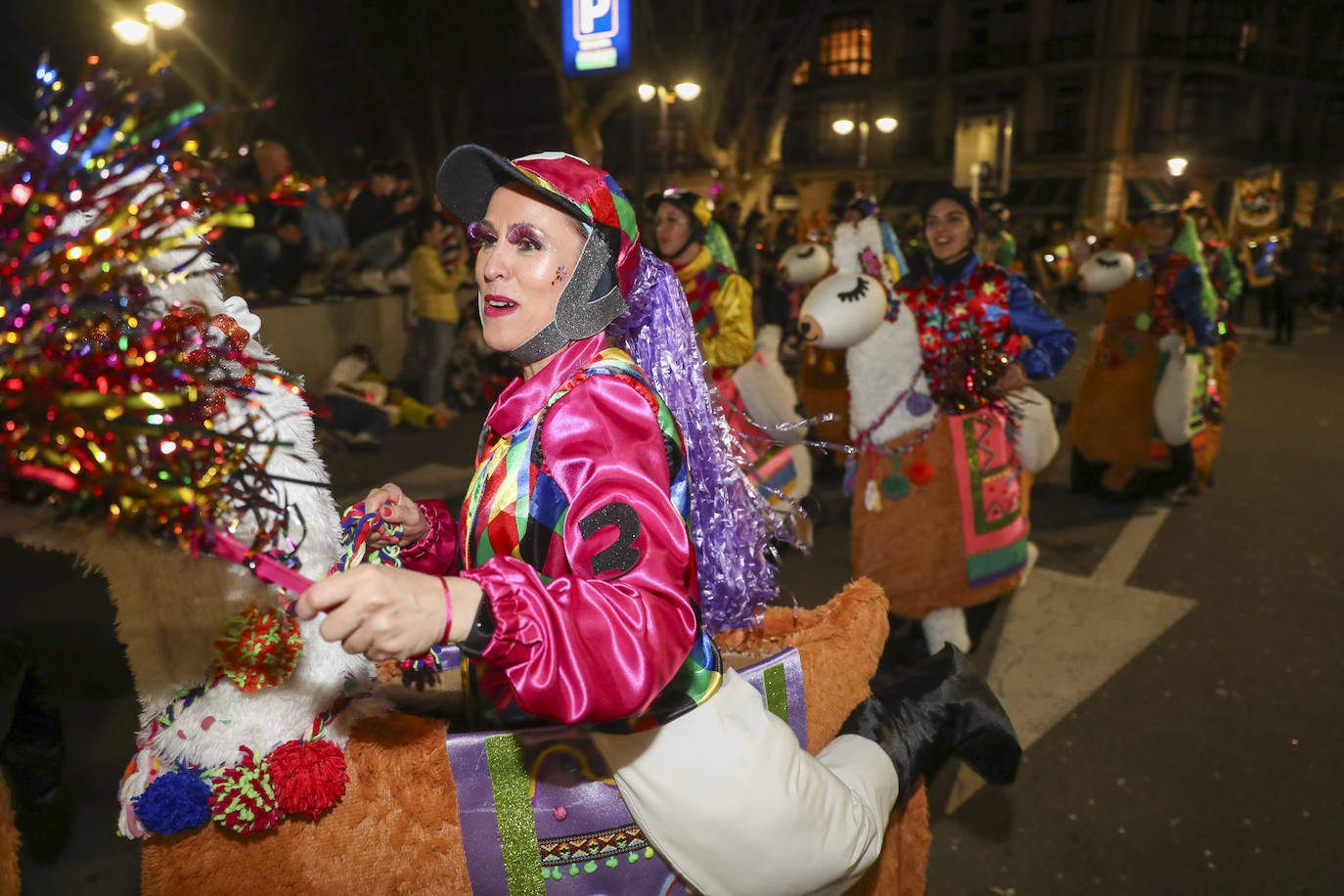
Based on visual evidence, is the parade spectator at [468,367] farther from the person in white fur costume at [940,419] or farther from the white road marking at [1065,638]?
the person in white fur costume at [940,419]

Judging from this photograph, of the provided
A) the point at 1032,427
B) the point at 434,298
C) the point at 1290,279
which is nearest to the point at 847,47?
the point at 1290,279

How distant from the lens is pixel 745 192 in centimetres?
2209

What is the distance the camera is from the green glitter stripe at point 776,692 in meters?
1.85

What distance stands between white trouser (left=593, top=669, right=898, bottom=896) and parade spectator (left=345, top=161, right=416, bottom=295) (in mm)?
8765

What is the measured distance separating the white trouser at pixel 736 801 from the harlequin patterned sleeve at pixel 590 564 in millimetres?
282

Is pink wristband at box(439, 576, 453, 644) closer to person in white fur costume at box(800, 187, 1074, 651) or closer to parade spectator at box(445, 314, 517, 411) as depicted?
person in white fur costume at box(800, 187, 1074, 651)

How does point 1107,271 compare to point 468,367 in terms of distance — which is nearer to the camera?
point 1107,271

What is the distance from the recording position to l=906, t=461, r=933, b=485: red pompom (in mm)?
3396

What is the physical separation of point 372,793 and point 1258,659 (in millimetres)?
3826

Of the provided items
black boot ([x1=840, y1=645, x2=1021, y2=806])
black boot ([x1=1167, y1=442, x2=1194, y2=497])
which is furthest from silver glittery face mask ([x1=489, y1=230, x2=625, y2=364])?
black boot ([x1=1167, y1=442, x2=1194, y2=497])

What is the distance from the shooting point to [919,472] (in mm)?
3414

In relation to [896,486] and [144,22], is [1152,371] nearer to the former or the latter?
[896,486]

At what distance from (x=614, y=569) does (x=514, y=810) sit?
64cm

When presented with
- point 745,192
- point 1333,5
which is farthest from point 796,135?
point 1333,5
